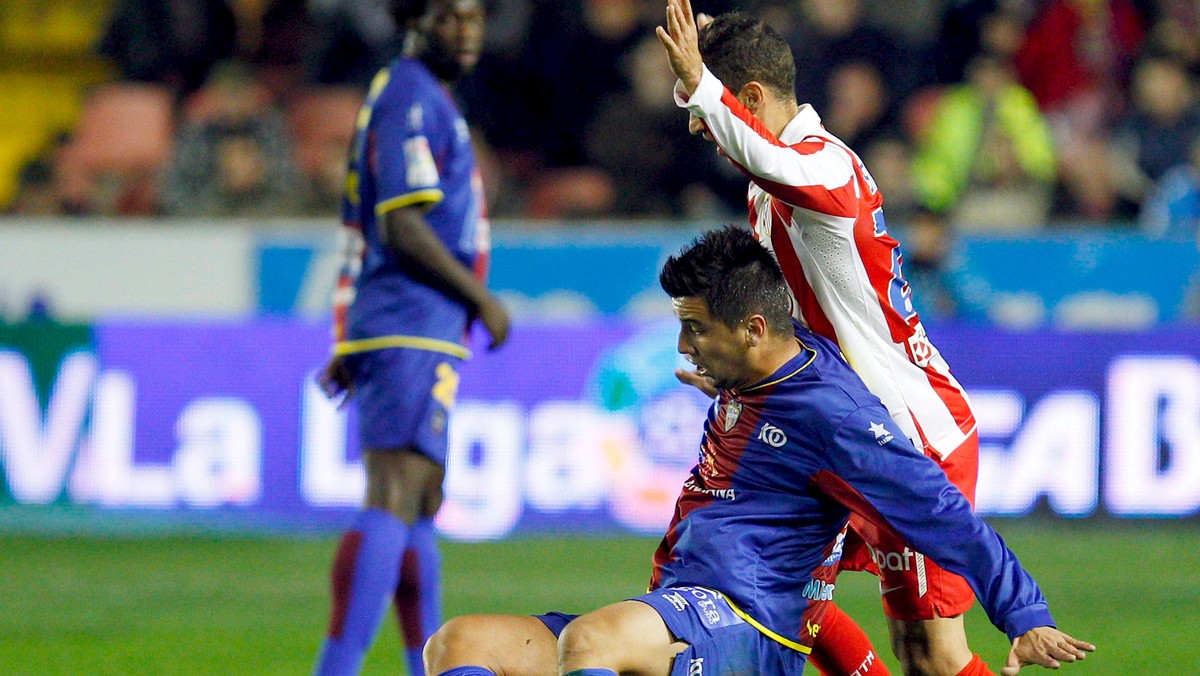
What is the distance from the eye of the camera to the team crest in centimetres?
379

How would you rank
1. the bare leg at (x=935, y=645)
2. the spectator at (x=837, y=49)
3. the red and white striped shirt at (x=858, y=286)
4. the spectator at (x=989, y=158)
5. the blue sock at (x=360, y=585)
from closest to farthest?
the red and white striped shirt at (x=858, y=286) < the bare leg at (x=935, y=645) < the blue sock at (x=360, y=585) < the spectator at (x=989, y=158) < the spectator at (x=837, y=49)

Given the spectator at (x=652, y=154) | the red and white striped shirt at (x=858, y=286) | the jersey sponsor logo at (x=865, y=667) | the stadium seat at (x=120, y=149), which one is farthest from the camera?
the stadium seat at (x=120, y=149)

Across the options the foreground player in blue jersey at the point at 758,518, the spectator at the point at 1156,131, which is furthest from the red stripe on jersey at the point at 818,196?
the spectator at the point at 1156,131

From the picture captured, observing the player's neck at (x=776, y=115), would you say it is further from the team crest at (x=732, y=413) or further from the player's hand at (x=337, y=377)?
the player's hand at (x=337, y=377)

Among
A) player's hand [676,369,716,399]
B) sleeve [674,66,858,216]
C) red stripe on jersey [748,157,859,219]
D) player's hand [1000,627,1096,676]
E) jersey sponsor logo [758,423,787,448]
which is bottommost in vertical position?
player's hand [1000,627,1096,676]

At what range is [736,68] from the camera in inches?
155

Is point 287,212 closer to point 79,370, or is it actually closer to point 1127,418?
point 79,370

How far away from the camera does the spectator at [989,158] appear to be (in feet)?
35.8

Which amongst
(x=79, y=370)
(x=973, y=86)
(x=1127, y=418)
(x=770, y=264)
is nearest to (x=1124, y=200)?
(x=973, y=86)

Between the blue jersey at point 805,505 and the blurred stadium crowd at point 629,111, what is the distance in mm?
6642

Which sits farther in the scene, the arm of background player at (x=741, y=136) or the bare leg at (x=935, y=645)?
the bare leg at (x=935, y=645)

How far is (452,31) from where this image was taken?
506 centimetres

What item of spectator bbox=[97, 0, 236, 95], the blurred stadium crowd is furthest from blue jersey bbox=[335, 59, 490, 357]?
spectator bbox=[97, 0, 236, 95]

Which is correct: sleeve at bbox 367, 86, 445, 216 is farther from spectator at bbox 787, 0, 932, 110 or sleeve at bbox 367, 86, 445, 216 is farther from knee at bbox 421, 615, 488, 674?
spectator at bbox 787, 0, 932, 110
